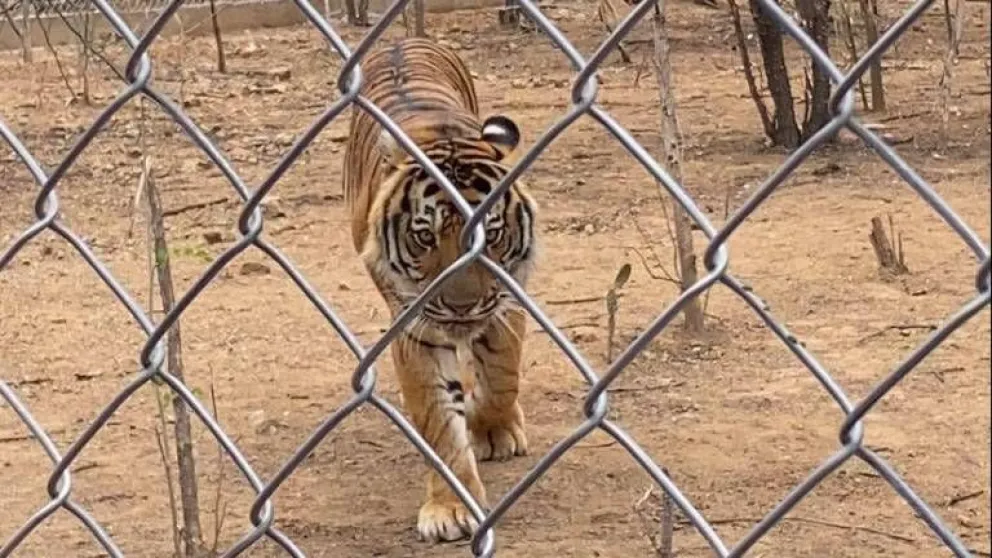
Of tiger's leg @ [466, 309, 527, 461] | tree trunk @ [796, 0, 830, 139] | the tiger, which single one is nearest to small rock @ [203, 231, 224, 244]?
the tiger

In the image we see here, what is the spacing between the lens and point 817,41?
275 inches

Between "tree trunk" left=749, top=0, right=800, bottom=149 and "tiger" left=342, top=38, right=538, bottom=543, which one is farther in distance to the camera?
"tree trunk" left=749, top=0, right=800, bottom=149

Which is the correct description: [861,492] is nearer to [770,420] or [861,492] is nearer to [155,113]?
[770,420]

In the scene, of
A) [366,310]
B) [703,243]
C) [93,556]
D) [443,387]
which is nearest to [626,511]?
[443,387]

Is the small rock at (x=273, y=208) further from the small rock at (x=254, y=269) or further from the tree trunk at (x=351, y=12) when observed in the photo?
the tree trunk at (x=351, y=12)

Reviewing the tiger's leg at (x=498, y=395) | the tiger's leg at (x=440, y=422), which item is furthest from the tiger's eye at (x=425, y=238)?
the tiger's leg at (x=498, y=395)

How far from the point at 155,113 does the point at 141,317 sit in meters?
6.33

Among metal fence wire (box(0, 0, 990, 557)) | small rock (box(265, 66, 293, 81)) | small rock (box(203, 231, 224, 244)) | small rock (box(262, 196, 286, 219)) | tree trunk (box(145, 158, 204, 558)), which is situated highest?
metal fence wire (box(0, 0, 990, 557))

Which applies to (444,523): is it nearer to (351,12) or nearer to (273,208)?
(273,208)

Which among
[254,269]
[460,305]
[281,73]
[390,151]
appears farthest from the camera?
[281,73]

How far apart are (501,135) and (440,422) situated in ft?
2.32

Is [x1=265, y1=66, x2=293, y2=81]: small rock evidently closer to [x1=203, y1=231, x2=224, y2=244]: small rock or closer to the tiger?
[x1=203, y1=231, x2=224, y2=244]: small rock

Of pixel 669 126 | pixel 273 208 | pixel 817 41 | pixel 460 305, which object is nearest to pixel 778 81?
pixel 817 41

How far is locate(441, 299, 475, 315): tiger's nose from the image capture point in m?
3.64
